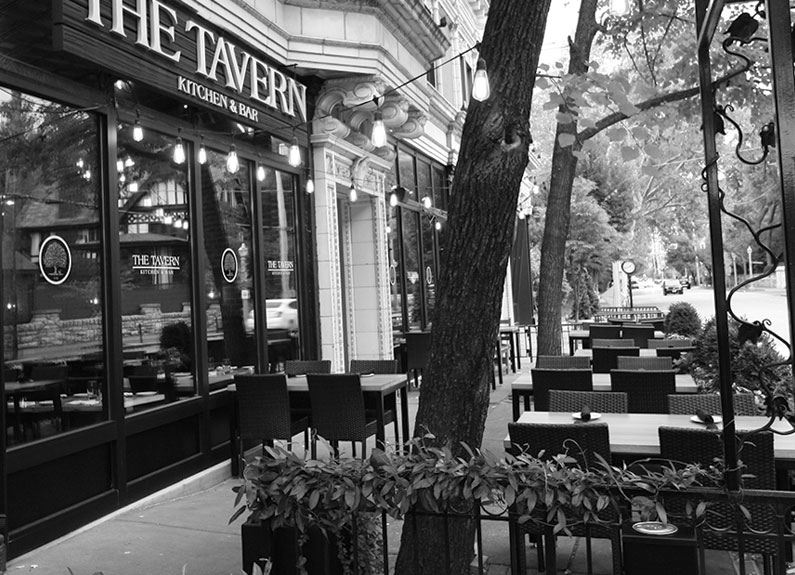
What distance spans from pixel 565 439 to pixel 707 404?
200 cm

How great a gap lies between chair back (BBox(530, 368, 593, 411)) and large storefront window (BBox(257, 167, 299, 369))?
3.75 metres

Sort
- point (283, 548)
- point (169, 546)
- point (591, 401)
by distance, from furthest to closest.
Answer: point (591, 401) < point (169, 546) < point (283, 548)

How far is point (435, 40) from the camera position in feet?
37.8

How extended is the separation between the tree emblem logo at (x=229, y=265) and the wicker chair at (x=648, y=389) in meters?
4.49

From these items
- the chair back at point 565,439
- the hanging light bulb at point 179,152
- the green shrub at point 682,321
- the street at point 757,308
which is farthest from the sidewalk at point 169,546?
the green shrub at point 682,321

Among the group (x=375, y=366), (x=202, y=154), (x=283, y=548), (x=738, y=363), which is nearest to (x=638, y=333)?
(x=738, y=363)

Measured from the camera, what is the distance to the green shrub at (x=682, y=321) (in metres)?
13.6

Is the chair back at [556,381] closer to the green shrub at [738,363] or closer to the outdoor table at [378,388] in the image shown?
the green shrub at [738,363]

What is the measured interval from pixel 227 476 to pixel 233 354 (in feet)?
4.70

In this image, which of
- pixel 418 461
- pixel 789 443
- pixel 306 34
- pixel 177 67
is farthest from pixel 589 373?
pixel 306 34

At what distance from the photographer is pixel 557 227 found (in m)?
11.2

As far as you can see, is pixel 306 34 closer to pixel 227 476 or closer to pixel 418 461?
pixel 227 476

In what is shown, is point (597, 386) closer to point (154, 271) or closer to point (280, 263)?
point (280, 263)

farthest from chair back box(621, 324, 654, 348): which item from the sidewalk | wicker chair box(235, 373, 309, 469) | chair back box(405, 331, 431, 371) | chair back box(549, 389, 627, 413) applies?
the sidewalk
